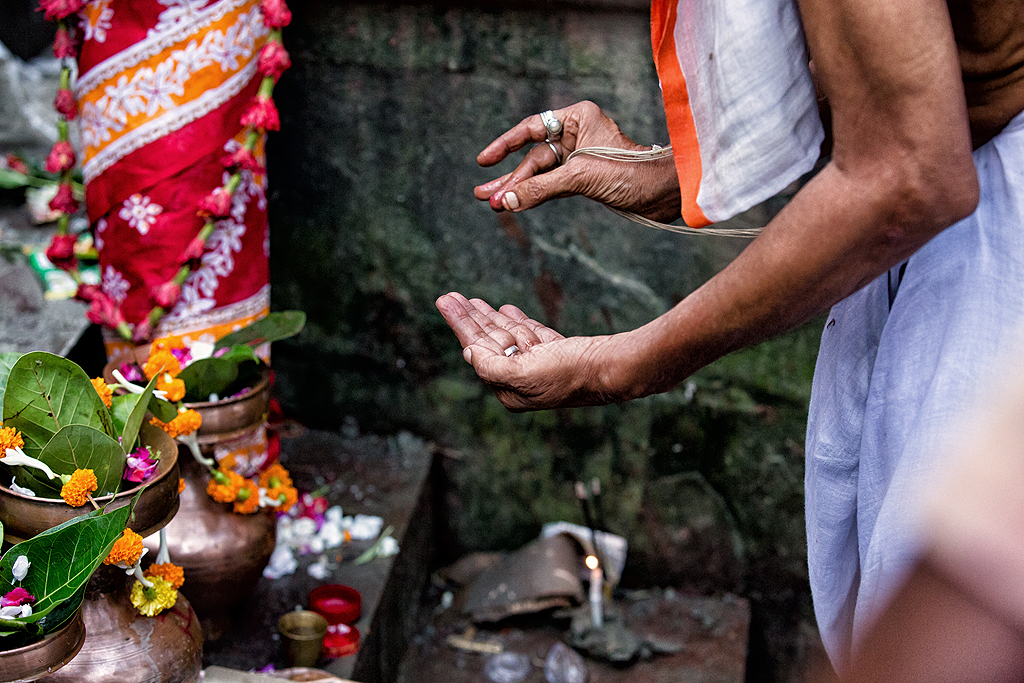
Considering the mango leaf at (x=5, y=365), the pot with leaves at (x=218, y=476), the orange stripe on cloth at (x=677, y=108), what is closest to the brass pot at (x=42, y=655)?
the mango leaf at (x=5, y=365)

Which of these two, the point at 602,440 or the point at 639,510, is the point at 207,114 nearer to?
the point at 602,440

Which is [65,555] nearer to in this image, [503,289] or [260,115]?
[260,115]

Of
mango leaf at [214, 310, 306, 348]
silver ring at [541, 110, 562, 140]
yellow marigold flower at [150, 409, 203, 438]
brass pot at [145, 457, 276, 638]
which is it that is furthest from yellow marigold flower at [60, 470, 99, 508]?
silver ring at [541, 110, 562, 140]

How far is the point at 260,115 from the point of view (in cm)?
241

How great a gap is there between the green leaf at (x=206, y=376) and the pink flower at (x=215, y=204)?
18.3 inches

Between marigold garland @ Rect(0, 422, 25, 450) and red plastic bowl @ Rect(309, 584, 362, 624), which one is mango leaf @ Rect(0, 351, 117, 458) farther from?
red plastic bowl @ Rect(309, 584, 362, 624)

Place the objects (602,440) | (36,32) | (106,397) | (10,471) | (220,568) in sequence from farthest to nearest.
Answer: (36,32) < (602,440) < (220,568) < (106,397) < (10,471)

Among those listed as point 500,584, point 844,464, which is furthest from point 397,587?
point 844,464

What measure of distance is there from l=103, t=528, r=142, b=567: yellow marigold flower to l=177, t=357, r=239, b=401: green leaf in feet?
2.26

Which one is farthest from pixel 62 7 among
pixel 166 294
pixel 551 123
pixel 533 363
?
pixel 533 363

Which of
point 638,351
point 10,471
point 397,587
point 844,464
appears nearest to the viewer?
point 638,351

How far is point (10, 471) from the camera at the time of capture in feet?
5.11

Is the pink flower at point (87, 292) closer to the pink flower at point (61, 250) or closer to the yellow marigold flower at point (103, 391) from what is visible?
the pink flower at point (61, 250)

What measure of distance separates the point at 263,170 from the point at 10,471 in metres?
1.30
